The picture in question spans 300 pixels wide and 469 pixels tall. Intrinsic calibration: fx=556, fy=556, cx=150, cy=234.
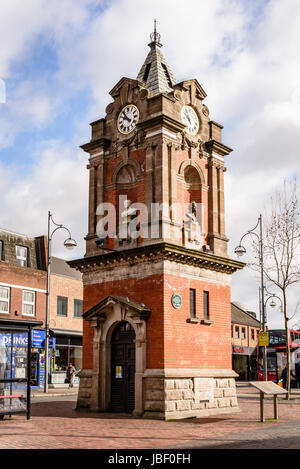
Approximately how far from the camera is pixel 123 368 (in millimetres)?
21031

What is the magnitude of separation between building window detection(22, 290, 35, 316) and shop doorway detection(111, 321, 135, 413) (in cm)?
1906

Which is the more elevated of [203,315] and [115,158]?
[115,158]

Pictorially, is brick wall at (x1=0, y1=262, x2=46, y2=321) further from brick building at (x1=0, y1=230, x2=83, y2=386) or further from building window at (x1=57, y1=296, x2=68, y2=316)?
building window at (x1=57, y1=296, x2=68, y2=316)

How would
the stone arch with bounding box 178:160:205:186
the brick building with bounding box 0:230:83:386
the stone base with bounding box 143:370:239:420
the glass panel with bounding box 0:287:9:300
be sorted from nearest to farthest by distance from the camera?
the stone base with bounding box 143:370:239:420
the stone arch with bounding box 178:160:205:186
the glass panel with bounding box 0:287:9:300
the brick building with bounding box 0:230:83:386

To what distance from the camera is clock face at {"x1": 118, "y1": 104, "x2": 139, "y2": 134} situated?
22.5 metres

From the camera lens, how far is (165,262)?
65.6ft

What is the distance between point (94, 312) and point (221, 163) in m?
8.39

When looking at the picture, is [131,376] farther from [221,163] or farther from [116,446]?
[221,163]

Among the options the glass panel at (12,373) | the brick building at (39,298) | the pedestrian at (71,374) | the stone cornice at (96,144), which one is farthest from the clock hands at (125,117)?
the pedestrian at (71,374)

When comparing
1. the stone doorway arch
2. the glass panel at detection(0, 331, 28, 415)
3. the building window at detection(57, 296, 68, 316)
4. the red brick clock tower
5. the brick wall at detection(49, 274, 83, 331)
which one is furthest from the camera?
the building window at detection(57, 296, 68, 316)

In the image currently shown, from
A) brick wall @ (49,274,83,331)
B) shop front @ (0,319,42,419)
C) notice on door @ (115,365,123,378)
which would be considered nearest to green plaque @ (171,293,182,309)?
notice on door @ (115,365,123,378)

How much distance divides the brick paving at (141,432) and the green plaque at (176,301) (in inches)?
156

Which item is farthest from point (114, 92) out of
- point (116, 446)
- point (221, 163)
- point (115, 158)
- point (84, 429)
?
point (116, 446)

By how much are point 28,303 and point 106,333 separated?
19.4 m
